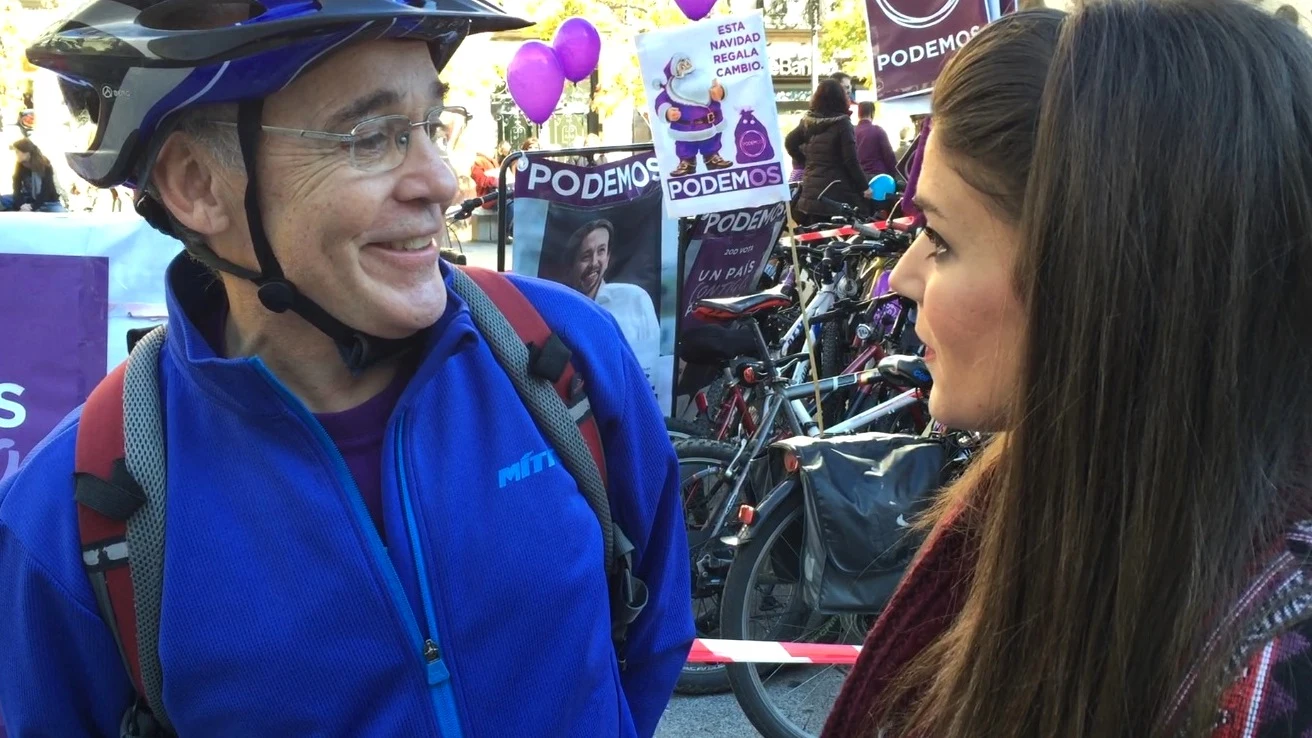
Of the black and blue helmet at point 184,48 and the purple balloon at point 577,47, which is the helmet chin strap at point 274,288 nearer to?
the black and blue helmet at point 184,48

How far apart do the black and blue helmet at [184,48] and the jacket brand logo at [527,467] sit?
1.93ft

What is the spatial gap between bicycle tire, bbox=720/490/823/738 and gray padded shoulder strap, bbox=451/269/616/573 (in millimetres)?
2106

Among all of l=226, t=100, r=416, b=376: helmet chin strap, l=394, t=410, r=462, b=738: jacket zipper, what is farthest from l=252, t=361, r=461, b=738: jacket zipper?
l=226, t=100, r=416, b=376: helmet chin strap

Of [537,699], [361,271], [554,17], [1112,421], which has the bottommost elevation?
[537,699]

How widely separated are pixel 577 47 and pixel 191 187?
407cm

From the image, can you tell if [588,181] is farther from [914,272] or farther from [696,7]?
[914,272]

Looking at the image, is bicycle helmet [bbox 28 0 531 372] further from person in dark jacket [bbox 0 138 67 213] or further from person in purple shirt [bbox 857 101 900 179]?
person in dark jacket [bbox 0 138 67 213]

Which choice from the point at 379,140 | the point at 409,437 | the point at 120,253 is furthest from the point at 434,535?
the point at 120,253

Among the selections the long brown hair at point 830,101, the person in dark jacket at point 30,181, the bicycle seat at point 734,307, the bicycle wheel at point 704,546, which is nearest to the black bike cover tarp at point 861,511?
the bicycle wheel at point 704,546

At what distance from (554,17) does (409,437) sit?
59.9 feet

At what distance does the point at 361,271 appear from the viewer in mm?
1454

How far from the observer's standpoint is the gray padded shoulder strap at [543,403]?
1.56 metres

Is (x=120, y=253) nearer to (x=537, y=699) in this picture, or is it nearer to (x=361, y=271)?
(x=361, y=271)

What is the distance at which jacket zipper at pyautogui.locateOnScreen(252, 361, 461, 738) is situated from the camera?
1.36 meters
